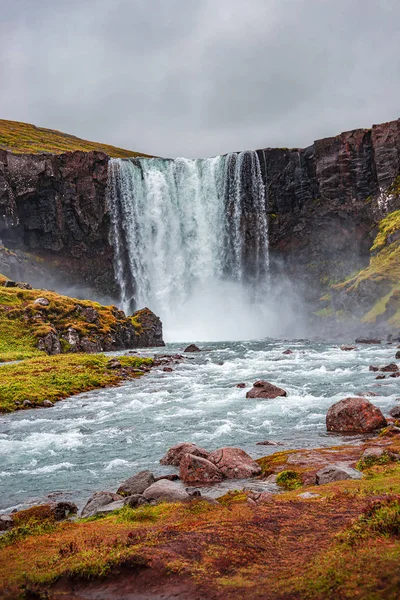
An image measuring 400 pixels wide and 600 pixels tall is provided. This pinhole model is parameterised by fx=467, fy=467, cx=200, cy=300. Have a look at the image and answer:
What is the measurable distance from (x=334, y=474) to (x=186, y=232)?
8154 centimetres

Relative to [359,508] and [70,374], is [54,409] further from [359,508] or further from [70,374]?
[359,508]

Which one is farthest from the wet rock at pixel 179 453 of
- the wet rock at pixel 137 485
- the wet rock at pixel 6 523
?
the wet rock at pixel 6 523

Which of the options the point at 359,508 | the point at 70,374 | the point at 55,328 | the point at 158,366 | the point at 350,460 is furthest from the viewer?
the point at 55,328

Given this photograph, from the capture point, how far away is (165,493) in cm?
1106

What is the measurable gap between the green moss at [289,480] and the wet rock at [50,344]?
127 ft

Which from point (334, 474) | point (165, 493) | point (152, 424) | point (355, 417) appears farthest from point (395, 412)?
point (165, 493)

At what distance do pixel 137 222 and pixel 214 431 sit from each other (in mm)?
73661

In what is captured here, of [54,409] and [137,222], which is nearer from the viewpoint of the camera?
[54,409]

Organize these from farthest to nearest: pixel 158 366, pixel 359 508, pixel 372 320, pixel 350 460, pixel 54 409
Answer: pixel 372 320
pixel 158 366
pixel 54 409
pixel 350 460
pixel 359 508

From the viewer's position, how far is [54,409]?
25.2 meters

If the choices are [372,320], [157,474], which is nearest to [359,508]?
[157,474]

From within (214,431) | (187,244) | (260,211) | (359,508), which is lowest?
(214,431)

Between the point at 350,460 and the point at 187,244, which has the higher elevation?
the point at 187,244

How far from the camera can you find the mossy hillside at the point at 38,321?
47.0 m
